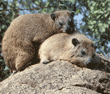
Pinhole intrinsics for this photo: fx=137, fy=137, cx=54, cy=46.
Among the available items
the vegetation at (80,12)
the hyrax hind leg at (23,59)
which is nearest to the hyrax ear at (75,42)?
the hyrax hind leg at (23,59)

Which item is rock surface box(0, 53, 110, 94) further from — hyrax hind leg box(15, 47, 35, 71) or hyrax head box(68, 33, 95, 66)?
hyrax hind leg box(15, 47, 35, 71)

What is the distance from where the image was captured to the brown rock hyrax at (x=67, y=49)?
4.32m

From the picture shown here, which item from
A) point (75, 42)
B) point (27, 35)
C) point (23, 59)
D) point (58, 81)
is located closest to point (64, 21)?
point (75, 42)

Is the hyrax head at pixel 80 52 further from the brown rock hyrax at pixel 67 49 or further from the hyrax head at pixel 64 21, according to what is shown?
the hyrax head at pixel 64 21

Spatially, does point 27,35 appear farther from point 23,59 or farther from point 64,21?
point 64,21

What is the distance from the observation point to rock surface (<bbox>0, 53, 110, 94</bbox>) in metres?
3.27

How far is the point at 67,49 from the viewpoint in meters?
4.54

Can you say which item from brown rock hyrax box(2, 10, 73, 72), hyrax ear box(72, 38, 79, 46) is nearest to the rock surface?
hyrax ear box(72, 38, 79, 46)

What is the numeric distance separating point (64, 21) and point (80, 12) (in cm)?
270

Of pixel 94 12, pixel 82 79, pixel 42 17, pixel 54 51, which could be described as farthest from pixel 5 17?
pixel 82 79

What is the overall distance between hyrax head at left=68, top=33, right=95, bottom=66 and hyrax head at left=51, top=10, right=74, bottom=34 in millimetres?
917

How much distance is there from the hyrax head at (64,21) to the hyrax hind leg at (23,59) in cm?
154

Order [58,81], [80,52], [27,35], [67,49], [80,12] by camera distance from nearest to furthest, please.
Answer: [58,81], [80,52], [67,49], [27,35], [80,12]

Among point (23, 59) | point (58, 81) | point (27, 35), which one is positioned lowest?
point (58, 81)
